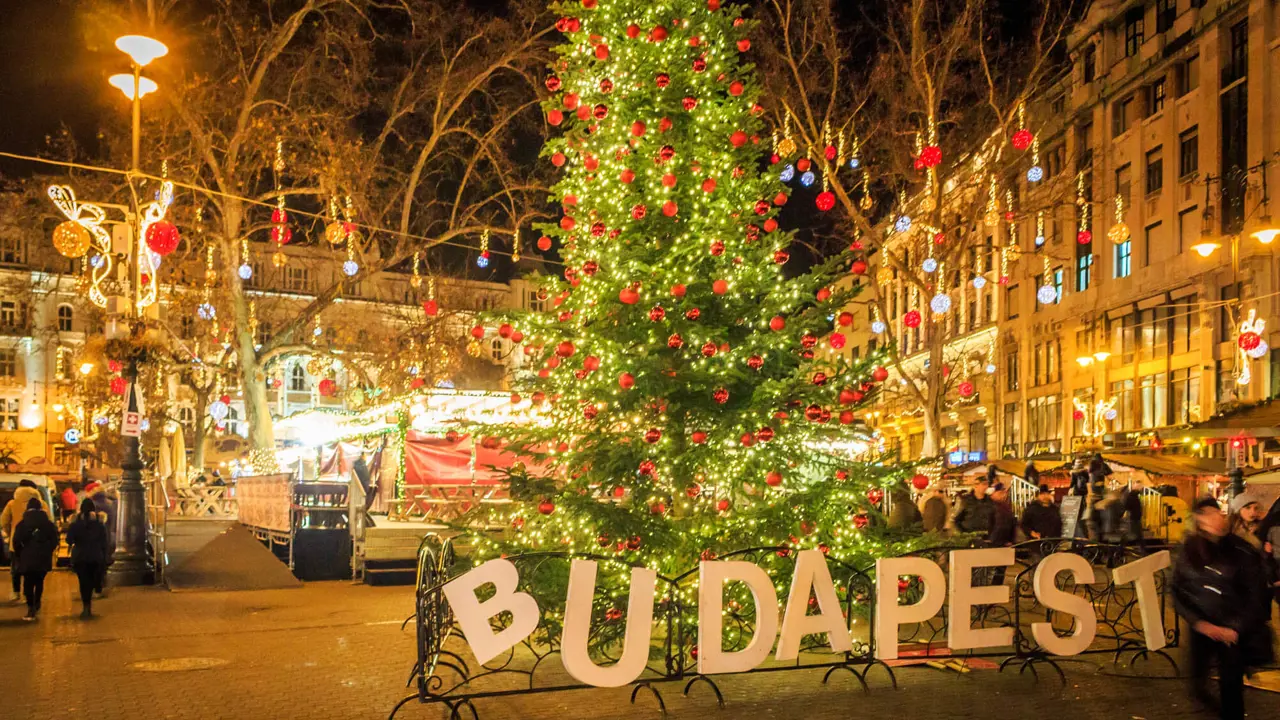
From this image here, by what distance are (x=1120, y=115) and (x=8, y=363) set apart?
2491 inches

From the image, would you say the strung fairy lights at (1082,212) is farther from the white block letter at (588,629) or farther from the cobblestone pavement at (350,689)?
the white block letter at (588,629)

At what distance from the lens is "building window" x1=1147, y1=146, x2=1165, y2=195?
1513 inches

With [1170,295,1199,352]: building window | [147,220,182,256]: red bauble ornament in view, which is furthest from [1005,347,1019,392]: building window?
[147,220,182,256]: red bauble ornament

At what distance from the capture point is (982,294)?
54.5 metres

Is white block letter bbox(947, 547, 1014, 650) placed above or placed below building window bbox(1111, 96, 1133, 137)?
below

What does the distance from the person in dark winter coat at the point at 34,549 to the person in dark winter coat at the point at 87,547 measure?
0.91 ft

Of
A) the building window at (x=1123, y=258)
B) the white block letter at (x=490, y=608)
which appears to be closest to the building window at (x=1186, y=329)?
the building window at (x=1123, y=258)

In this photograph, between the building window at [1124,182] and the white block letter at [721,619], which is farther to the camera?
the building window at [1124,182]

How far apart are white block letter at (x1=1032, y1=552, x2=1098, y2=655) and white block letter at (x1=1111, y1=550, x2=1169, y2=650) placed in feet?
1.04

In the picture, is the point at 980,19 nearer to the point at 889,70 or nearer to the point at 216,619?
the point at 889,70

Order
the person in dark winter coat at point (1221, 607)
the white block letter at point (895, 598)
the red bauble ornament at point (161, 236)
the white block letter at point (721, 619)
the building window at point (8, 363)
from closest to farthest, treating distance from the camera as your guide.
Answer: the person in dark winter coat at point (1221, 607), the white block letter at point (721, 619), the white block letter at point (895, 598), the red bauble ornament at point (161, 236), the building window at point (8, 363)

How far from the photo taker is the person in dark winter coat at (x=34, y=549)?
46.4 ft

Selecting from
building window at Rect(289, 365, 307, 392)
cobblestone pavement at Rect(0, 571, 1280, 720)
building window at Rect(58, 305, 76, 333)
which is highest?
building window at Rect(58, 305, 76, 333)

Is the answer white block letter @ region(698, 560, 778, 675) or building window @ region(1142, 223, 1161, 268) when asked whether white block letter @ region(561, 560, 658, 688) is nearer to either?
white block letter @ region(698, 560, 778, 675)
